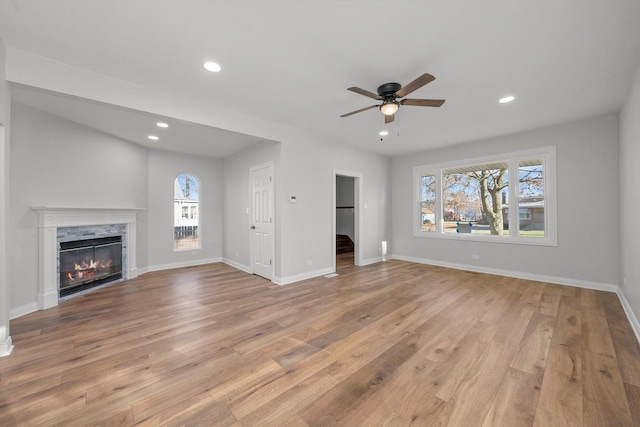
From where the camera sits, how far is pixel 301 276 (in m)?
4.77

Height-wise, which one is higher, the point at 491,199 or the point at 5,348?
the point at 491,199

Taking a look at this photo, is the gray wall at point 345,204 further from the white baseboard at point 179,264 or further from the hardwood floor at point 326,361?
the hardwood floor at point 326,361

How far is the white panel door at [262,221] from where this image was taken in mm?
4750

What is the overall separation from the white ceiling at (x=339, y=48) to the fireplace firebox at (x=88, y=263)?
2124 millimetres

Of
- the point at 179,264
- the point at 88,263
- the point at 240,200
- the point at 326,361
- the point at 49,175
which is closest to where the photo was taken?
the point at 326,361

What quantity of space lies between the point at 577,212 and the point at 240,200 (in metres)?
6.48

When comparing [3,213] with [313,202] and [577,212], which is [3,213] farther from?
[577,212]

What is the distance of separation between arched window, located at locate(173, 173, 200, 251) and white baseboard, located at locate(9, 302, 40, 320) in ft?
8.79

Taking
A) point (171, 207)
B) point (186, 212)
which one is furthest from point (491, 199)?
point (171, 207)

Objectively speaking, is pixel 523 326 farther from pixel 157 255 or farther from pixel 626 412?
pixel 157 255

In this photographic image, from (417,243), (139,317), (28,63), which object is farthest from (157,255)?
(417,243)

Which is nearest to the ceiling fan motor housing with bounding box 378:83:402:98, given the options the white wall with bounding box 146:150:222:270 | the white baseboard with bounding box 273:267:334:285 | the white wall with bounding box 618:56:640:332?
the white wall with bounding box 618:56:640:332

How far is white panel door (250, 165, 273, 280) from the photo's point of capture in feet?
15.6

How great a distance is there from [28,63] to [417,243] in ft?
23.0
